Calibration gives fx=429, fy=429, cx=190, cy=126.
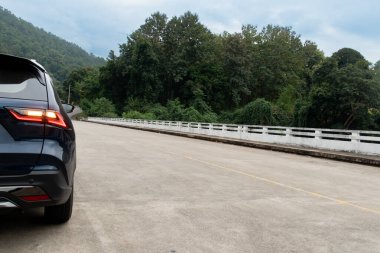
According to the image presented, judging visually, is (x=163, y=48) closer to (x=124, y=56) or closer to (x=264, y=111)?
(x=124, y=56)

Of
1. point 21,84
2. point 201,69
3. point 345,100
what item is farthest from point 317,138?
point 201,69

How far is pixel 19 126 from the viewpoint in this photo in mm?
3967

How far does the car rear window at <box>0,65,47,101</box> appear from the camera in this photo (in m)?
4.19

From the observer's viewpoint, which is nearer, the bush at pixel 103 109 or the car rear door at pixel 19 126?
the car rear door at pixel 19 126

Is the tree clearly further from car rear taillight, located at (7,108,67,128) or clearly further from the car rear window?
car rear taillight, located at (7,108,67,128)

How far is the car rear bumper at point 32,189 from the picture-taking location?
3842mm

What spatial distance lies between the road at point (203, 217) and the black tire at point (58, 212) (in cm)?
10

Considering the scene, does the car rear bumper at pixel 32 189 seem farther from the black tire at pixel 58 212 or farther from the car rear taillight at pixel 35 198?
the black tire at pixel 58 212

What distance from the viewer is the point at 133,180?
328 inches

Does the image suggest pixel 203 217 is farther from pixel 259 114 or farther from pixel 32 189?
pixel 259 114

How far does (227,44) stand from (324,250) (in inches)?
3670

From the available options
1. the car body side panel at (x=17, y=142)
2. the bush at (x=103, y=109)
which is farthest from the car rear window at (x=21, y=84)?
the bush at (x=103, y=109)

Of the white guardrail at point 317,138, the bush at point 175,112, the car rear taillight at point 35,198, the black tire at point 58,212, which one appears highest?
the bush at point 175,112

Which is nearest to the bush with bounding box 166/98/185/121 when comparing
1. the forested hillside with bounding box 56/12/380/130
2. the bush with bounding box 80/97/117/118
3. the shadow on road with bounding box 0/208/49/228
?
the forested hillside with bounding box 56/12/380/130
